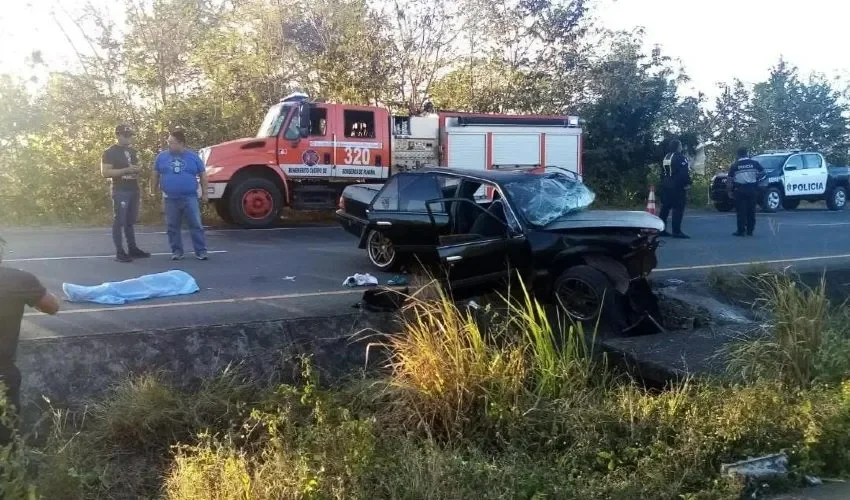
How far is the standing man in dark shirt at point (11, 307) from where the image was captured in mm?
4301

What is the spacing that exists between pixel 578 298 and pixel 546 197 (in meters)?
1.28

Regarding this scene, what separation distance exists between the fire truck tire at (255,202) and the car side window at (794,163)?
14841mm

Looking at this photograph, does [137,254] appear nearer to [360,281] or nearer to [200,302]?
[200,302]

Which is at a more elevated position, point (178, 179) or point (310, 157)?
point (310, 157)

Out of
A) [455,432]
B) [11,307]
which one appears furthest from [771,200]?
[11,307]

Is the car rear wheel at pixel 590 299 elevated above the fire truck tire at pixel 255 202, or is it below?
below

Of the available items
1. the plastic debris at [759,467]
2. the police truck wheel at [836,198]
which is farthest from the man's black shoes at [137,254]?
the police truck wheel at [836,198]

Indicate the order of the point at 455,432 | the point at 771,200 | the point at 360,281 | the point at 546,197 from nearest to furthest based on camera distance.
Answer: the point at 455,432
the point at 546,197
the point at 360,281
the point at 771,200

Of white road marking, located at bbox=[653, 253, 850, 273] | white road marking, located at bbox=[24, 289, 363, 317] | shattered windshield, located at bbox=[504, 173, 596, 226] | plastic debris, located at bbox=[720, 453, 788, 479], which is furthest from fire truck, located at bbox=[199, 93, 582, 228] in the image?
plastic debris, located at bbox=[720, 453, 788, 479]

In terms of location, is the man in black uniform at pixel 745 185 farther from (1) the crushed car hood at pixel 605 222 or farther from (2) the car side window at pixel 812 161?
(2) the car side window at pixel 812 161

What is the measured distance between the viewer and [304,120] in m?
15.4

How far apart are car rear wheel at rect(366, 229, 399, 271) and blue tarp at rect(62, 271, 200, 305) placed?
233cm

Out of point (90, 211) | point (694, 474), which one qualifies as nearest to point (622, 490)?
point (694, 474)

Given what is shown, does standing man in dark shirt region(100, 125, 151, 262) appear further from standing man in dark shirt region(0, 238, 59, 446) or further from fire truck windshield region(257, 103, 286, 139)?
standing man in dark shirt region(0, 238, 59, 446)
